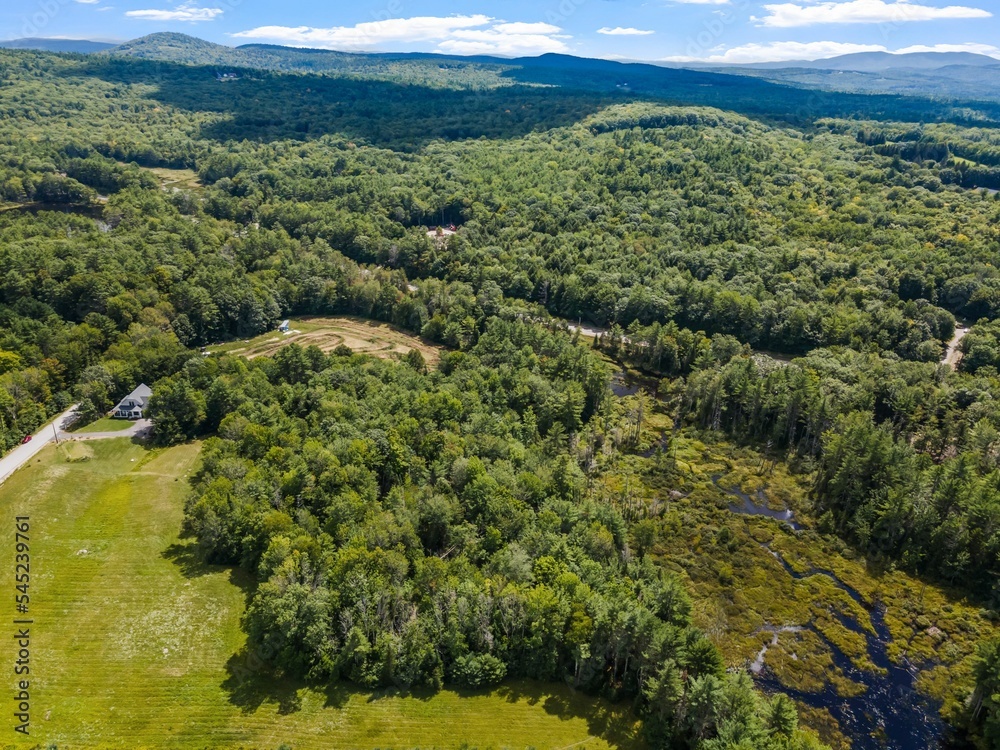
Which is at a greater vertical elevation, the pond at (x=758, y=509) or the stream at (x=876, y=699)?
the pond at (x=758, y=509)

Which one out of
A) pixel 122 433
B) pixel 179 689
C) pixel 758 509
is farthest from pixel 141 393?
pixel 758 509

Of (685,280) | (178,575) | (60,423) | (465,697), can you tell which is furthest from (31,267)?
(685,280)

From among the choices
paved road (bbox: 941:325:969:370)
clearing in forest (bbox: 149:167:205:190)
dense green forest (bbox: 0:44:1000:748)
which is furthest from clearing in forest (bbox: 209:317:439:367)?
clearing in forest (bbox: 149:167:205:190)

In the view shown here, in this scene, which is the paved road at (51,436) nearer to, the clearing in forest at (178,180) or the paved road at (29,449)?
the paved road at (29,449)

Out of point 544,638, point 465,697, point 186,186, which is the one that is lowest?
point 465,697

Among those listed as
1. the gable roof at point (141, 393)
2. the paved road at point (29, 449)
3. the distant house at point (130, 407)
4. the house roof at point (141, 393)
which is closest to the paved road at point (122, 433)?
the distant house at point (130, 407)

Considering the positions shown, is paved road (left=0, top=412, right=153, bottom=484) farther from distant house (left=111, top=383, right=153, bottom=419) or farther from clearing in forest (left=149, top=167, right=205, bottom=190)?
clearing in forest (left=149, top=167, right=205, bottom=190)

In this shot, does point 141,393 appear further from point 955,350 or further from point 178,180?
point 955,350

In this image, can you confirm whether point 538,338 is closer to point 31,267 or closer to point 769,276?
point 769,276
